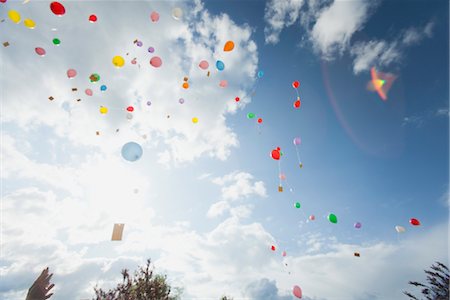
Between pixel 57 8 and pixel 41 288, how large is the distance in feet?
30.9

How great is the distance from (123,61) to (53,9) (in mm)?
2821

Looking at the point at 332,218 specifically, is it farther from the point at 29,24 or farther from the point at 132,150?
the point at 29,24

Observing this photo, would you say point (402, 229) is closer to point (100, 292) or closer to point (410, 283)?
point (410, 283)

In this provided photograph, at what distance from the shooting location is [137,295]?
1594 cm

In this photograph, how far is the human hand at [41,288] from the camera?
3.66 m

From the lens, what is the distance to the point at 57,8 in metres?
8.53

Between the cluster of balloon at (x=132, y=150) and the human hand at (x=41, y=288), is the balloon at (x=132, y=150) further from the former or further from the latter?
the human hand at (x=41, y=288)

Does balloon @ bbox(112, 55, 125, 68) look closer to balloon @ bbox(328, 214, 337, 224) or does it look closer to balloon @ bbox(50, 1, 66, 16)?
balloon @ bbox(50, 1, 66, 16)

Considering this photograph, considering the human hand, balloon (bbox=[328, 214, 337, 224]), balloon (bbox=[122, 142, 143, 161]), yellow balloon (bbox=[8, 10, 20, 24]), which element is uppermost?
yellow balloon (bbox=[8, 10, 20, 24])

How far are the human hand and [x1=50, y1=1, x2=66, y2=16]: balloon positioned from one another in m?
9.08

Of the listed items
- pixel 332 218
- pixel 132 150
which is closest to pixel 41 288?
pixel 132 150

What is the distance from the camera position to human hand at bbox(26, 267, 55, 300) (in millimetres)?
3660

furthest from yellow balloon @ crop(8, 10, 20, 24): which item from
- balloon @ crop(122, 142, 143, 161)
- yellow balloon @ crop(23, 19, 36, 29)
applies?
balloon @ crop(122, 142, 143, 161)

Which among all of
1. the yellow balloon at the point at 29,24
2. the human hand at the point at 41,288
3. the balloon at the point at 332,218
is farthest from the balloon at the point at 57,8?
the balloon at the point at 332,218
